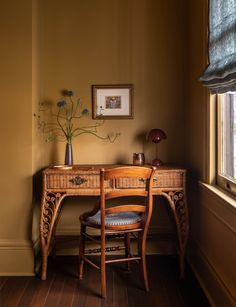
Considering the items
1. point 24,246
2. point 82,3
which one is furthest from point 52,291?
point 82,3

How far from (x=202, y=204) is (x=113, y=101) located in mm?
1261

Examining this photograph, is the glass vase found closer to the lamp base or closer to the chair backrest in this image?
the chair backrest

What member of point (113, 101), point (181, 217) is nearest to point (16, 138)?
point (113, 101)

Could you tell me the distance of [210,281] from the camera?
240cm

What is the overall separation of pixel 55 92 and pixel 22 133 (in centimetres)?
59

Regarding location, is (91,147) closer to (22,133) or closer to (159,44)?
(22,133)

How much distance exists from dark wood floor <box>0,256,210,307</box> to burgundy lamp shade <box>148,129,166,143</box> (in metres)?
1.11

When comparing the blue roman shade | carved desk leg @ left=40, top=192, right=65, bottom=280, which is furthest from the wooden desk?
the blue roman shade

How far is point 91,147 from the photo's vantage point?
3227mm

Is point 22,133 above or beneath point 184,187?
above

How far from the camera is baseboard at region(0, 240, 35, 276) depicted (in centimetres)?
280

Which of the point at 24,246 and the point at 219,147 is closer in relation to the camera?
the point at 219,147

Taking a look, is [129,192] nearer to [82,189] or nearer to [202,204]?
[82,189]

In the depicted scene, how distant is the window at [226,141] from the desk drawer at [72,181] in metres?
0.96
